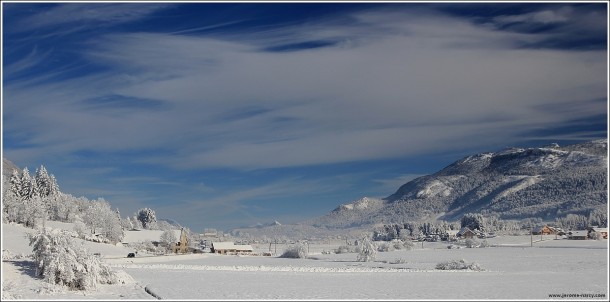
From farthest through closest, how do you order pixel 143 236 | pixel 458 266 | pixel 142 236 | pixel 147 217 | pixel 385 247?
pixel 147 217
pixel 143 236
pixel 142 236
pixel 385 247
pixel 458 266

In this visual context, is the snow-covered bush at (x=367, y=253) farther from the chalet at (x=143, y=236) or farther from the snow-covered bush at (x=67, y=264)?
the chalet at (x=143, y=236)

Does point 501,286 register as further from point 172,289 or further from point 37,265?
point 37,265

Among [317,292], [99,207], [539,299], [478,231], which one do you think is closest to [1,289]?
[317,292]

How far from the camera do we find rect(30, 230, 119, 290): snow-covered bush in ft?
102

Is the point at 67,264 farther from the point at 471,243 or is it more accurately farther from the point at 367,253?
the point at 471,243

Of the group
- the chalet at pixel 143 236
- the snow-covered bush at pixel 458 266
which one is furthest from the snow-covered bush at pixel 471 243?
the snow-covered bush at pixel 458 266

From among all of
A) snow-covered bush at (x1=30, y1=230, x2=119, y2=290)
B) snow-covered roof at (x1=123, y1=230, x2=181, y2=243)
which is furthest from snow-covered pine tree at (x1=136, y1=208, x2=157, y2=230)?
snow-covered bush at (x1=30, y1=230, x2=119, y2=290)

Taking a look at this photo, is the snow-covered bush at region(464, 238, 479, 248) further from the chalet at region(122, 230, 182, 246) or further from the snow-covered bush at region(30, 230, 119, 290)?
the snow-covered bush at region(30, 230, 119, 290)

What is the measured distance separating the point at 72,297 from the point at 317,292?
12447mm

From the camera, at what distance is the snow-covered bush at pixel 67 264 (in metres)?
31.2

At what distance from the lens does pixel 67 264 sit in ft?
102

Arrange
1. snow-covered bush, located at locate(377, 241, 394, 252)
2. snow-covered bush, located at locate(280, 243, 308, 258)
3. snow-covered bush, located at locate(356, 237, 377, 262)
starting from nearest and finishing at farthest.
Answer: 1. snow-covered bush, located at locate(356, 237, 377, 262)
2. snow-covered bush, located at locate(280, 243, 308, 258)
3. snow-covered bush, located at locate(377, 241, 394, 252)

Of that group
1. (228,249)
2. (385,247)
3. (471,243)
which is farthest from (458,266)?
(471,243)

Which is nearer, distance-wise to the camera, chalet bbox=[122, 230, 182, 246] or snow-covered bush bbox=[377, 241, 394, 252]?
snow-covered bush bbox=[377, 241, 394, 252]
